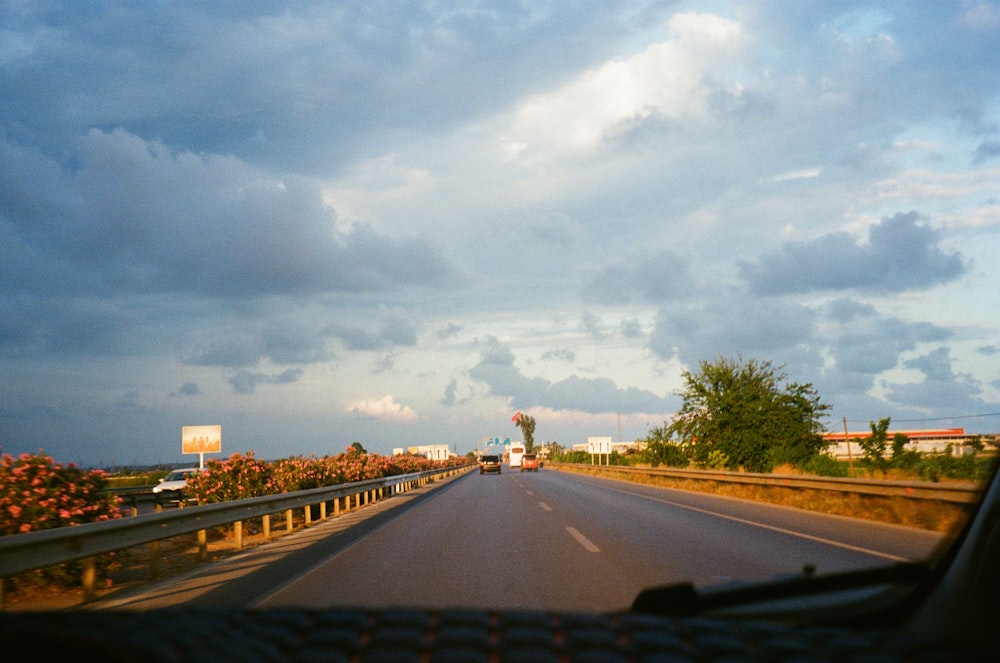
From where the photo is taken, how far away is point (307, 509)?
18.9 meters

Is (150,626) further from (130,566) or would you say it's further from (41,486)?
(130,566)

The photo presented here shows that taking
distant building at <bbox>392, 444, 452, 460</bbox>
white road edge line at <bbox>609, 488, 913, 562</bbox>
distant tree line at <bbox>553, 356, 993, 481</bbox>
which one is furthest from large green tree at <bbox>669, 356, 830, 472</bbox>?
distant building at <bbox>392, 444, 452, 460</bbox>

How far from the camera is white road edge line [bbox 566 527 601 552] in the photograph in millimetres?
12680

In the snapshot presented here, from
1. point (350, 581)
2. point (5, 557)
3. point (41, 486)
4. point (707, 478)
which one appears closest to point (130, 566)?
point (41, 486)

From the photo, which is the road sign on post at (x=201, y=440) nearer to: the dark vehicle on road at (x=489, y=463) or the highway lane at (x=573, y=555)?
the dark vehicle on road at (x=489, y=463)

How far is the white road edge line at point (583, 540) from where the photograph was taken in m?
12.7

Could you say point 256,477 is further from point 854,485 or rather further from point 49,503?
point 854,485

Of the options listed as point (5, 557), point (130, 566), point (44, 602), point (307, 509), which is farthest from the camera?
point (307, 509)

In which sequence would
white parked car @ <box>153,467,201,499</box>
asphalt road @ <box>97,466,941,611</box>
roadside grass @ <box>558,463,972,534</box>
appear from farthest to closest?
white parked car @ <box>153,467,201,499</box> → roadside grass @ <box>558,463,972,534</box> → asphalt road @ <box>97,466,941,611</box>

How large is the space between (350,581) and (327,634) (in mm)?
8821

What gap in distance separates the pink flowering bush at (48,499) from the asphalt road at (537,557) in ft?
7.03

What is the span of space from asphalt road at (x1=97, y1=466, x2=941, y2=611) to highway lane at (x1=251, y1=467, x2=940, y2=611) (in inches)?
0.7

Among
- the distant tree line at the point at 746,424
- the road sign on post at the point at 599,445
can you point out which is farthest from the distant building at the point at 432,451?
the distant tree line at the point at 746,424

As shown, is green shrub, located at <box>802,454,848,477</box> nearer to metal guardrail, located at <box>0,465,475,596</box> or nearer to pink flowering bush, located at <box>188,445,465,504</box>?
pink flowering bush, located at <box>188,445,465,504</box>
